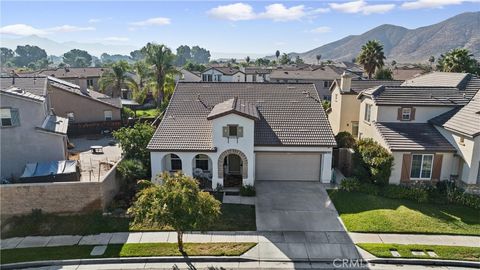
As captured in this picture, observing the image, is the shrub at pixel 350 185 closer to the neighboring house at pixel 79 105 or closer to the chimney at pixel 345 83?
the chimney at pixel 345 83

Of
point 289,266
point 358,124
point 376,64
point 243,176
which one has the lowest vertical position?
point 289,266

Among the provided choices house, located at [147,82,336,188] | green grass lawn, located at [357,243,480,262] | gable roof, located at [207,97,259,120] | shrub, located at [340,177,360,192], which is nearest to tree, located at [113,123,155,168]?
house, located at [147,82,336,188]

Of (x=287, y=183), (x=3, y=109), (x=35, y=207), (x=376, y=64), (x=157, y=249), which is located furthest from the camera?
(x=376, y=64)

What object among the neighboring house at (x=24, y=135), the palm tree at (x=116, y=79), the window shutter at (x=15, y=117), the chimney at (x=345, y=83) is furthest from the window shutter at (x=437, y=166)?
the palm tree at (x=116, y=79)

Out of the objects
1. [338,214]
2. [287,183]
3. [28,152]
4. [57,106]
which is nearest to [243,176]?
[287,183]

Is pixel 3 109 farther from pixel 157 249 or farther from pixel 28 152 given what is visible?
pixel 157 249

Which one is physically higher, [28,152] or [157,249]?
[28,152]

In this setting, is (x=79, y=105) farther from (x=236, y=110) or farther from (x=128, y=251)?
(x=128, y=251)

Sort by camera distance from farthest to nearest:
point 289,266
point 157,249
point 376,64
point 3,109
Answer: point 376,64 < point 3,109 < point 157,249 < point 289,266
